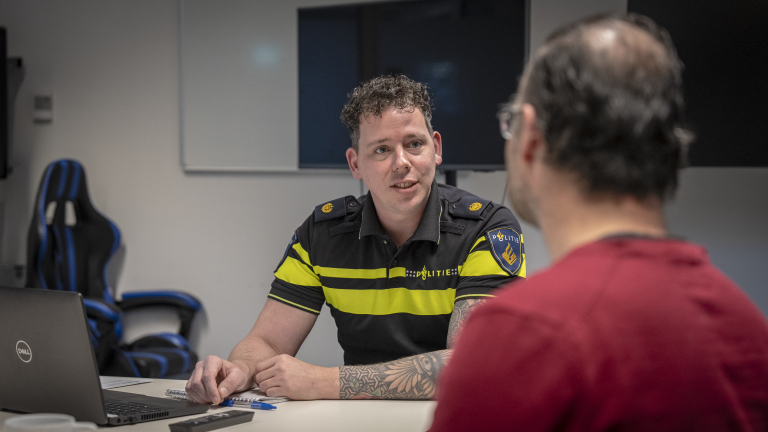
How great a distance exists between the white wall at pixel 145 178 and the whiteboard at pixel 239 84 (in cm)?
7

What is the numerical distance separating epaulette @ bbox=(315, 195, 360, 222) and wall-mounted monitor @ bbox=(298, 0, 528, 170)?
0.94 meters

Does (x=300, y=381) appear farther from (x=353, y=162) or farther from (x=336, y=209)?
(x=353, y=162)

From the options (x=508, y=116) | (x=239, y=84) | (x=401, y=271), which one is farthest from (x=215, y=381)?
(x=239, y=84)

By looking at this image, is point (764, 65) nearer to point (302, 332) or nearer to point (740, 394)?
point (302, 332)

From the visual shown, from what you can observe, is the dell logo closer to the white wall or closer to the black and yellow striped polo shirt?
the black and yellow striped polo shirt

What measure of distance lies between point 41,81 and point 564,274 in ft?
12.1

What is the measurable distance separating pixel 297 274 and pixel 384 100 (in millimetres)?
546

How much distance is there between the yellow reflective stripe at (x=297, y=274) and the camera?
5.83 ft

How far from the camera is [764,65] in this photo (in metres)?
2.37

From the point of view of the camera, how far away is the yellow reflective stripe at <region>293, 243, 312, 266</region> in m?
1.80

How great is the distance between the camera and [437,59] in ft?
9.10

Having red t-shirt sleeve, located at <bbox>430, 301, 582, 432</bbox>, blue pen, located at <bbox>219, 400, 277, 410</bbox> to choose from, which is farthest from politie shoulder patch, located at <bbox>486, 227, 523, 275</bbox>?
red t-shirt sleeve, located at <bbox>430, 301, 582, 432</bbox>

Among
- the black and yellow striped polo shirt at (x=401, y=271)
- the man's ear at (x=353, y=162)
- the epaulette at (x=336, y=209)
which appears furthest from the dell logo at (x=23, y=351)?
the man's ear at (x=353, y=162)

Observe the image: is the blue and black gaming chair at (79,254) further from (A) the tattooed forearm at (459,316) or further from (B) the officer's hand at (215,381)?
(A) the tattooed forearm at (459,316)
